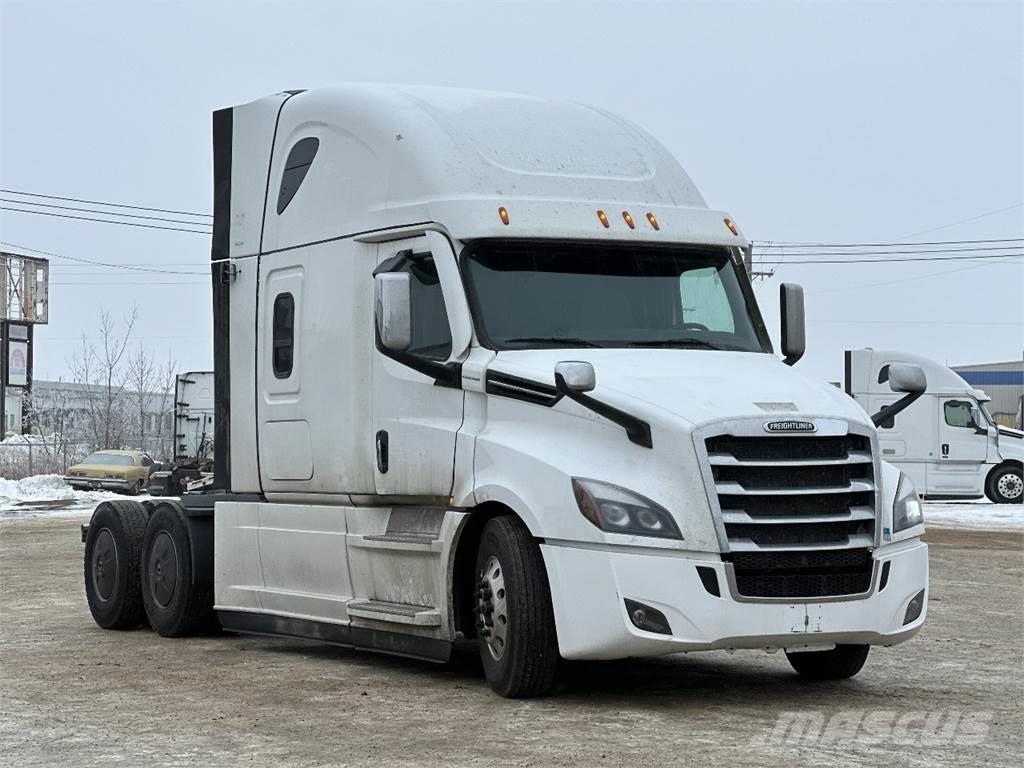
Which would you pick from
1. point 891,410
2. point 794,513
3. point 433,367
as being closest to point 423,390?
point 433,367

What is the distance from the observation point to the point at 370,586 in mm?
10938

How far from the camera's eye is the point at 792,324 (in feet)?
36.6

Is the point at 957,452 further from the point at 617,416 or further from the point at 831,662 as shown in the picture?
the point at 617,416

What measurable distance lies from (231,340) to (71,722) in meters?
4.47

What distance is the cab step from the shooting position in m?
10.2

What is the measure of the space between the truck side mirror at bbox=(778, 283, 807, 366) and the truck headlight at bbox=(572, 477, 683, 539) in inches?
95.9

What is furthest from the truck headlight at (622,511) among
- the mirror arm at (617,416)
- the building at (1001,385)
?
the building at (1001,385)

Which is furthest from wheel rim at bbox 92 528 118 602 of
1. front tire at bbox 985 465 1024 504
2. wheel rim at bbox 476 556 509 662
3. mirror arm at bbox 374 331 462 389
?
front tire at bbox 985 465 1024 504

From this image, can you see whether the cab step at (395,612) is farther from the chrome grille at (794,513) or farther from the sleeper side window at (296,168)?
the sleeper side window at (296,168)

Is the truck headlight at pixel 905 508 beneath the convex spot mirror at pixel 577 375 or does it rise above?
beneath

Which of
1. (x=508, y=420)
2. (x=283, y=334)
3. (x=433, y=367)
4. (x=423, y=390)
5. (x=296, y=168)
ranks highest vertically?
(x=296, y=168)

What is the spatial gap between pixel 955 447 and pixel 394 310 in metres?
30.3

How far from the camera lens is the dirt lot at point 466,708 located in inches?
305

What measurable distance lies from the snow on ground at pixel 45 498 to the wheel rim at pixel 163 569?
81.1 ft
